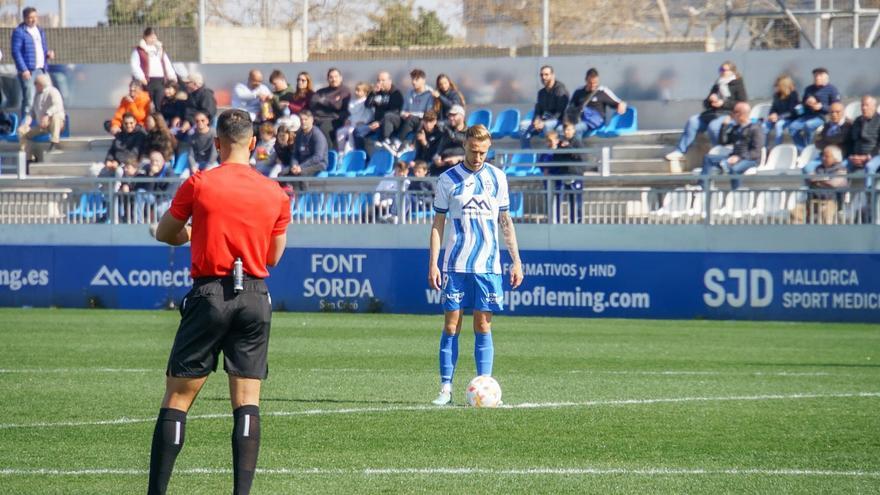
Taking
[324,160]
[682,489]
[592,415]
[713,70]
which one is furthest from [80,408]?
[713,70]

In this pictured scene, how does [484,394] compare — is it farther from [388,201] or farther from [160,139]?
[160,139]

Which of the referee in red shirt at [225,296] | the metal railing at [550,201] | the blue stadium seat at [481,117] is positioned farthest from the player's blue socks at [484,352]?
the blue stadium seat at [481,117]

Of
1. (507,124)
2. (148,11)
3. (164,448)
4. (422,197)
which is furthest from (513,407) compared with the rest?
(148,11)

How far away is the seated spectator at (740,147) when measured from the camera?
22.6 meters

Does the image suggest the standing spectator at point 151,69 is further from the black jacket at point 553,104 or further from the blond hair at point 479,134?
the blond hair at point 479,134

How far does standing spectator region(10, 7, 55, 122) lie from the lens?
29047 millimetres

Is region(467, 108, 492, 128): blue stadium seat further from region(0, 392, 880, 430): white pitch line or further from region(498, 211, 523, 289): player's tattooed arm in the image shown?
region(498, 211, 523, 289): player's tattooed arm

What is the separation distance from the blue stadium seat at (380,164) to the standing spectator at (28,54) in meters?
8.47

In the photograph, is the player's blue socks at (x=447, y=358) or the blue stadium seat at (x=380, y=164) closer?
the player's blue socks at (x=447, y=358)

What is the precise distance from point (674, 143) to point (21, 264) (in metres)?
12.2

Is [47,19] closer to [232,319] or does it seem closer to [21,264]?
[21,264]

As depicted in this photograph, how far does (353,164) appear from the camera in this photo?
25.8 metres

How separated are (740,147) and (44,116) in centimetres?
1525

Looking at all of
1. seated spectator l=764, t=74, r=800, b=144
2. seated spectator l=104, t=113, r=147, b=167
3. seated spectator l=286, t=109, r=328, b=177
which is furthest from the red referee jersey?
seated spectator l=104, t=113, r=147, b=167
